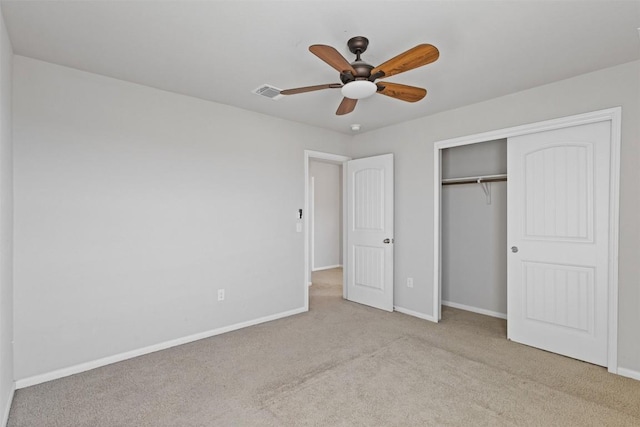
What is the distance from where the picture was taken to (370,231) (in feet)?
15.0

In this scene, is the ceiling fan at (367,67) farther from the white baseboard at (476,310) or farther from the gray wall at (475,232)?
the white baseboard at (476,310)

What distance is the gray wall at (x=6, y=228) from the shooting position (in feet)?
6.47

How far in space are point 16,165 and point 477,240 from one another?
15.3ft

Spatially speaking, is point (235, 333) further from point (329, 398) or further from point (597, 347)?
point (597, 347)

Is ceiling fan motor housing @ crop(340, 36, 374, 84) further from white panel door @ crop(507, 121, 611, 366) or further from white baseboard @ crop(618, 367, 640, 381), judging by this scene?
white baseboard @ crop(618, 367, 640, 381)

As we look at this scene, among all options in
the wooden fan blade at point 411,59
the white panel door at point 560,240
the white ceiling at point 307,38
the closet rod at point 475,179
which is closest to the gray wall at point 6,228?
the white ceiling at point 307,38

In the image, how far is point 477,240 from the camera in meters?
4.28

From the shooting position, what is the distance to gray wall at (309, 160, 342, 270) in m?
7.35

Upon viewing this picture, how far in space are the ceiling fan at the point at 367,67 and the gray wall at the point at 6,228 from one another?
1782 millimetres

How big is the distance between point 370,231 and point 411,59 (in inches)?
113

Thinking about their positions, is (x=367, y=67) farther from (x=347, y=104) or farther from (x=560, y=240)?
(x=560, y=240)

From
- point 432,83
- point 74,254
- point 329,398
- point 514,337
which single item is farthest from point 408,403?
point 74,254

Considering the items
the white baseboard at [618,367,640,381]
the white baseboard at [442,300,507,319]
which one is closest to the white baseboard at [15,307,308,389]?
the white baseboard at [442,300,507,319]

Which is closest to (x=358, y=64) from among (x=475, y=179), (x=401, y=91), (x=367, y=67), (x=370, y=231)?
(x=367, y=67)
